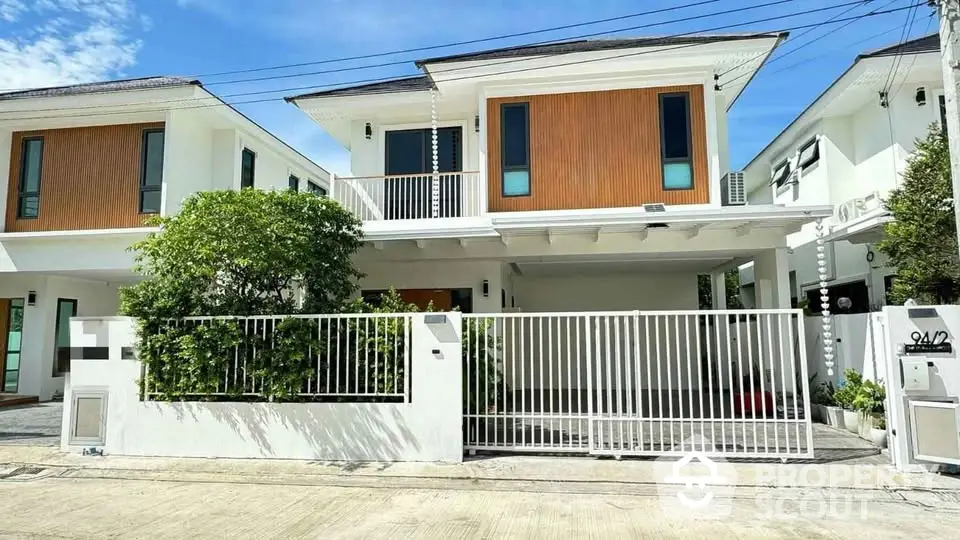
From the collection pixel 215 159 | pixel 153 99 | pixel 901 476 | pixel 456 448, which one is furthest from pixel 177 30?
pixel 901 476

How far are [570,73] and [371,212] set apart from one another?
4600 mm

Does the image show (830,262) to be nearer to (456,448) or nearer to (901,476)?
(901,476)

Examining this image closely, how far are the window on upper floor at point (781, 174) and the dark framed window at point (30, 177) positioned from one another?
1733 cm

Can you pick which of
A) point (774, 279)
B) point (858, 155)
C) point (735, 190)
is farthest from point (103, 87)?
point (858, 155)

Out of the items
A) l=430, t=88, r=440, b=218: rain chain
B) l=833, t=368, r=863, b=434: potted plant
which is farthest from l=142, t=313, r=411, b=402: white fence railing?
l=833, t=368, r=863, b=434: potted plant

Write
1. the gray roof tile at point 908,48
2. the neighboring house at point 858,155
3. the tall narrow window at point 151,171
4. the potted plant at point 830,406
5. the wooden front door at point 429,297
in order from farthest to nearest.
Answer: the tall narrow window at point 151,171 < the wooden front door at point 429,297 < the neighboring house at point 858,155 < the gray roof tile at point 908,48 < the potted plant at point 830,406

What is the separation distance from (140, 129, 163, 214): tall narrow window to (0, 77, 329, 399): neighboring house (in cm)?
2

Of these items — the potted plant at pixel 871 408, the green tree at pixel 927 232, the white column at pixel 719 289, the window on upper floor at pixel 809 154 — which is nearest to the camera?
the potted plant at pixel 871 408

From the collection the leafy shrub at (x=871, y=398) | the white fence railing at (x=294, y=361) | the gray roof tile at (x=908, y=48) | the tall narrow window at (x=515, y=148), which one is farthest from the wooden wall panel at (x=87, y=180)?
the gray roof tile at (x=908, y=48)

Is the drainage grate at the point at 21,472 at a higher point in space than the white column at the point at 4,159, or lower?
lower

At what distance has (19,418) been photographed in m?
10.3

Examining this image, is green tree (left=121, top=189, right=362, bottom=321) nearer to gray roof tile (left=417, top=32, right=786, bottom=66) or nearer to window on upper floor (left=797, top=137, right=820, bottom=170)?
gray roof tile (left=417, top=32, right=786, bottom=66)

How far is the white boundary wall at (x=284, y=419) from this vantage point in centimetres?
679

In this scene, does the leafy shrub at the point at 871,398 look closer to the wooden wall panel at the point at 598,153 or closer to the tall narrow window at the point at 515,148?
the wooden wall panel at the point at 598,153
